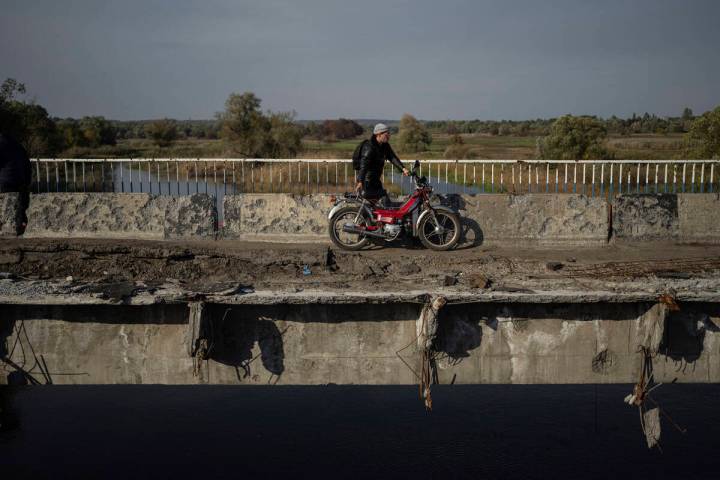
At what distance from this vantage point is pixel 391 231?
10.2 meters

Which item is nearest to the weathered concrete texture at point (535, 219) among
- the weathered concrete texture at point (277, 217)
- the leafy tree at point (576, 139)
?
the weathered concrete texture at point (277, 217)

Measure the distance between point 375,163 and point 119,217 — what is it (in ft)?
13.0

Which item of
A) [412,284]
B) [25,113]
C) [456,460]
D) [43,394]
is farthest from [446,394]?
[25,113]

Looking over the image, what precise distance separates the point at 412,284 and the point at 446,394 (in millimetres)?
2869

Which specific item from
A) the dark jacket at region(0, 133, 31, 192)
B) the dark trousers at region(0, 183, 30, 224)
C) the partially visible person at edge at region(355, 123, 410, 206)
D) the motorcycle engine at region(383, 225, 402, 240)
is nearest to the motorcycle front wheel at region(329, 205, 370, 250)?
the motorcycle engine at region(383, 225, 402, 240)

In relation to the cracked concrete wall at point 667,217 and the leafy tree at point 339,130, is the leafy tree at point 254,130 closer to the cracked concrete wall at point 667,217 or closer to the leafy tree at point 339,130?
the cracked concrete wall at point 667,217

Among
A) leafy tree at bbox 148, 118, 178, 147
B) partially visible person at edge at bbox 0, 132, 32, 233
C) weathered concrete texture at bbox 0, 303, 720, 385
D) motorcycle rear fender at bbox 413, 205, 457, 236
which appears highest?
leafy tree at bbox 148, 118, 178, 147

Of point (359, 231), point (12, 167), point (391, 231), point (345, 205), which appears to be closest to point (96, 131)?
point (12, 167)

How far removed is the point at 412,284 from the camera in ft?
26.7

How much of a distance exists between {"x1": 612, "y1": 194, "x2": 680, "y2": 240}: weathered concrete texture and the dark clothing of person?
3.36 metres

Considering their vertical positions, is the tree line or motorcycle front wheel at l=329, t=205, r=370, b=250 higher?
the tree line

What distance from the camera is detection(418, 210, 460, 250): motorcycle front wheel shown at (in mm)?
10156

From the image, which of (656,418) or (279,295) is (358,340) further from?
(656,418)

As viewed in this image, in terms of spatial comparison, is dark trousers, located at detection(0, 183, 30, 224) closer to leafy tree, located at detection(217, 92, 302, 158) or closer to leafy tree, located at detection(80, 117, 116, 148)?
leafy tree, located at detection(217, 92, 302, 158)
